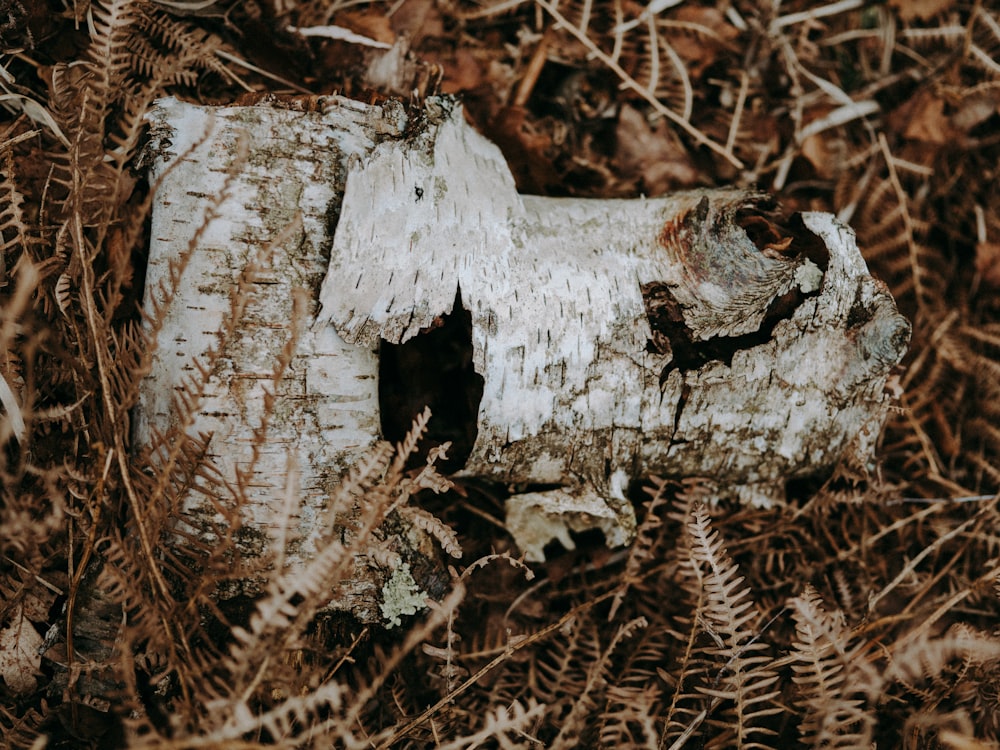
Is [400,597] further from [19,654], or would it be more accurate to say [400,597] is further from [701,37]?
[701,37]

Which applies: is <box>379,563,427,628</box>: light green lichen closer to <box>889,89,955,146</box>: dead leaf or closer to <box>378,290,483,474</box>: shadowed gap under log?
<box>378,290,483,474</box>: shadowed gap under log

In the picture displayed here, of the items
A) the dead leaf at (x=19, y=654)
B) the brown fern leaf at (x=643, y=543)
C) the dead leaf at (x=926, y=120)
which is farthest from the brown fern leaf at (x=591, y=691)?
the dead leaf at (x=926, y=120)

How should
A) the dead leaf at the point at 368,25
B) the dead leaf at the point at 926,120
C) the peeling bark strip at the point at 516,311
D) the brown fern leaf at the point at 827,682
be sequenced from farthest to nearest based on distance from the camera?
1. the dead leaf at the point at 926,120
2. the dead leaf at the point at 368,25
3. the peeling bark strip at the point at 516,311
4. the brown fern leaf at the point at 827,682

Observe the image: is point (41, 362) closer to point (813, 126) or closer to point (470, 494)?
point (470, 494)

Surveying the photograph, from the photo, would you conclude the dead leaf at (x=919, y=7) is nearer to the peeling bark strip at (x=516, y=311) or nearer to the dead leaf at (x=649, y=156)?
the dead leaf at (x=649, y=156)

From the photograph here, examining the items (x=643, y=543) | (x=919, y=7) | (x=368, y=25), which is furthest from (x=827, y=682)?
(x=919, y=7)

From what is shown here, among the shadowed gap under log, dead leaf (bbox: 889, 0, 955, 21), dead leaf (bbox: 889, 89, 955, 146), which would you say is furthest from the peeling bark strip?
dead leaf (bbox: 889, 0, 955, 21)

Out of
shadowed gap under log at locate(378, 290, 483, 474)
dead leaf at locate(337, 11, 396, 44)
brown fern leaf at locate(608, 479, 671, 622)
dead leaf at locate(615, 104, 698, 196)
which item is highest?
dead leaf at locate(337, 11, 396, 44)
